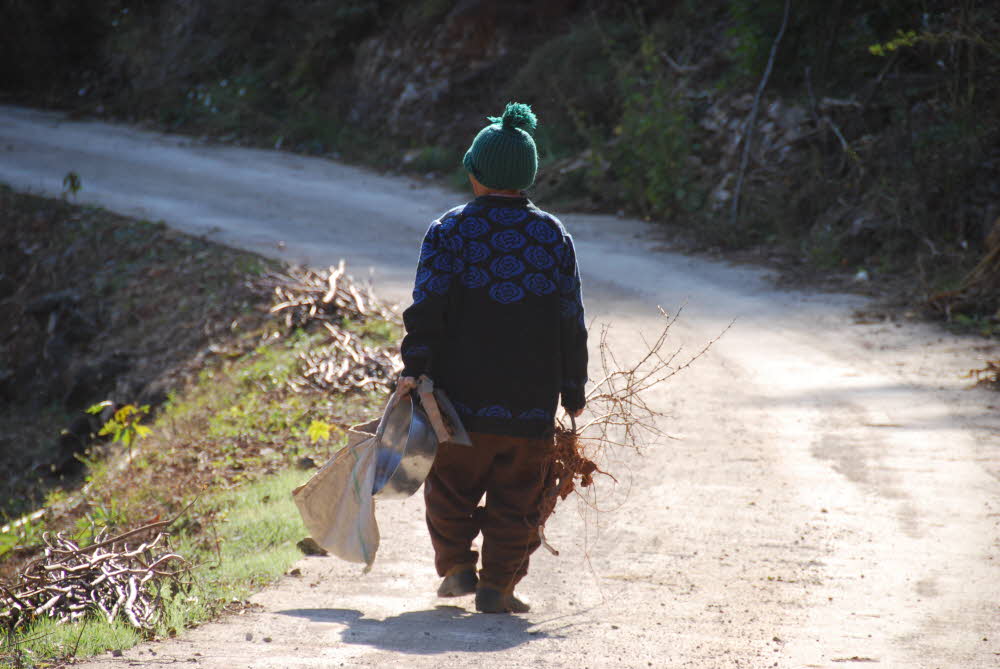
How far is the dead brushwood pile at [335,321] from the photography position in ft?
24.8

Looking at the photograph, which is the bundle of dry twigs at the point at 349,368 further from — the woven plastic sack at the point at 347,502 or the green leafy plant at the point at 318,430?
the woven plastic sack at the point at 347,502

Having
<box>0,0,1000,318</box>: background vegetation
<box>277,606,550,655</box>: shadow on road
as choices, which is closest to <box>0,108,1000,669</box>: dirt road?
<box>277,606,550,655</box>: shadow on road

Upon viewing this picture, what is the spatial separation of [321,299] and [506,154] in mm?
5598

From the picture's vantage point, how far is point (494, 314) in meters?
3.67

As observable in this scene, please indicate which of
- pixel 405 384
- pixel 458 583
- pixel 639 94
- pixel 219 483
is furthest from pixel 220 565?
pixel 639 94

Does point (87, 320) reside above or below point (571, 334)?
below

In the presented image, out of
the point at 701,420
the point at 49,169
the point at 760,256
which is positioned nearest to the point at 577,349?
the point at 701,420

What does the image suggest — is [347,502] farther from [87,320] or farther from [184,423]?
[87,320]

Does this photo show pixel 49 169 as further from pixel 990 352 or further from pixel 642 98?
pixel 990 352

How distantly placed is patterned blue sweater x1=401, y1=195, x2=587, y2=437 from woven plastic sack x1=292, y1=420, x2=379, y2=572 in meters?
0.39

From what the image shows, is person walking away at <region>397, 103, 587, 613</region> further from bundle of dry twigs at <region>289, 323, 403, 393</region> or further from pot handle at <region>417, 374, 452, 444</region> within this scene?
bundle of dry twigs at <region>289, 323, 403, 393</region>

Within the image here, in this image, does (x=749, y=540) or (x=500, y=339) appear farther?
(x=749, y=540)

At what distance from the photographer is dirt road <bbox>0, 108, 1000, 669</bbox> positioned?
336cm

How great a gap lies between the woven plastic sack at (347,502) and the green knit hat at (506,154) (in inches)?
42.6
